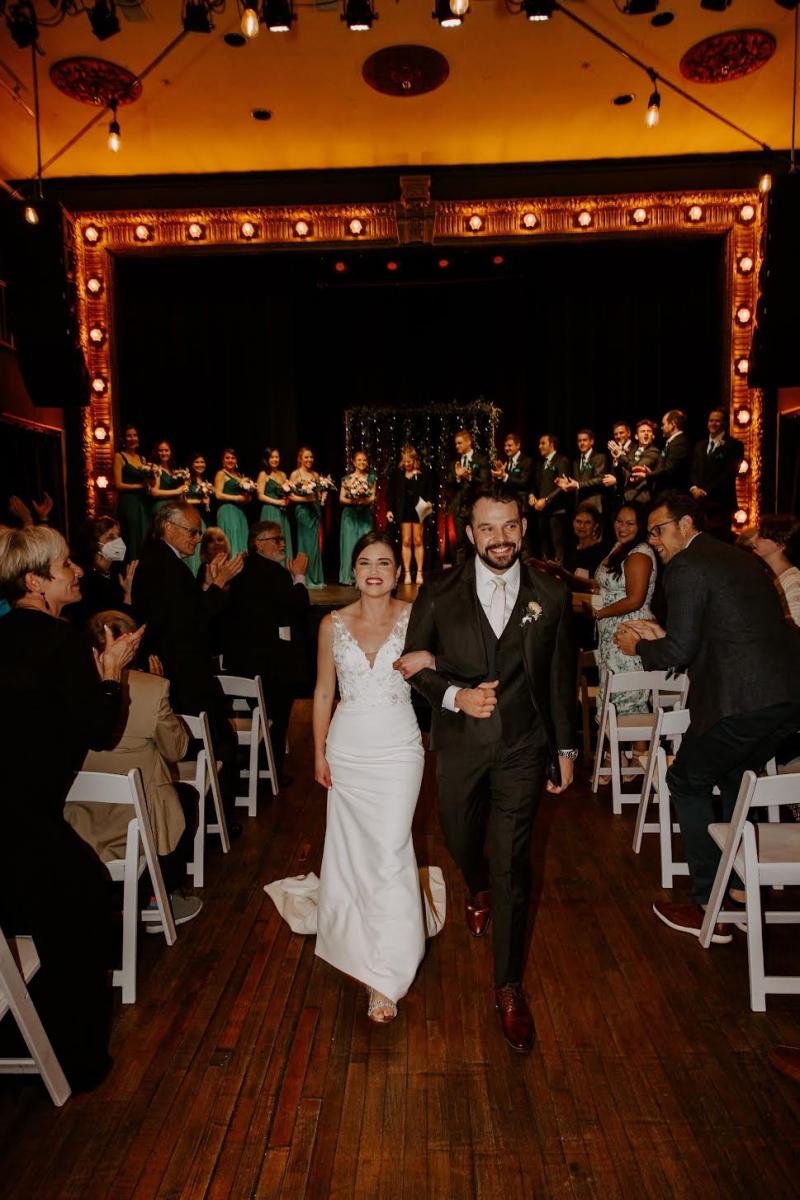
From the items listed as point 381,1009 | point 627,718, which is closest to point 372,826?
point 381,1009

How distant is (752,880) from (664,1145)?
2.71ft

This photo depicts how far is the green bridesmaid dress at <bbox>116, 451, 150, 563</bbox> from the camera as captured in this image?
10.3m

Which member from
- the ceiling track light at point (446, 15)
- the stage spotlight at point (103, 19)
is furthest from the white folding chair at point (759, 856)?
the stage spotlight at point (103, 19)

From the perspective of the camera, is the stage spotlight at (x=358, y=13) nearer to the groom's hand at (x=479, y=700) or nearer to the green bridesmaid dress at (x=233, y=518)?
the groom's hand at (x=479, y=700)

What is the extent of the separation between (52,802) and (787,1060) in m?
2.25

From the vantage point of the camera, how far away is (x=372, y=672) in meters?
2.88

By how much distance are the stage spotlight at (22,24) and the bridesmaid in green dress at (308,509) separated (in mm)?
5263

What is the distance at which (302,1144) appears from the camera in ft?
7.11

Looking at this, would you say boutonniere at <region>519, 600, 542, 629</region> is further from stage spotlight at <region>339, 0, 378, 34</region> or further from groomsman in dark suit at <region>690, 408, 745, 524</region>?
groomsman in dark suit at <region>690, 408, 745, 524</region>

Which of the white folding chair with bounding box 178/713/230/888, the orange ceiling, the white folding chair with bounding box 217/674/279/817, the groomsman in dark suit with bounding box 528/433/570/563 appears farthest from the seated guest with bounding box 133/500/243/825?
the groomsman in dark suit with bounding box 528/433/570/563

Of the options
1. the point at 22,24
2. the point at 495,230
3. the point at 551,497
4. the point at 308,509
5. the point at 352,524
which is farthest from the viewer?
the point at 352,524

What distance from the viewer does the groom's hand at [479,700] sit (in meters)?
2.39

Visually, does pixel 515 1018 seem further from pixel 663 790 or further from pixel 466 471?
pixel 466 471

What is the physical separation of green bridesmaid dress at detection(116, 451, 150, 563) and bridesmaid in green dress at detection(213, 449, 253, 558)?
0.90m
